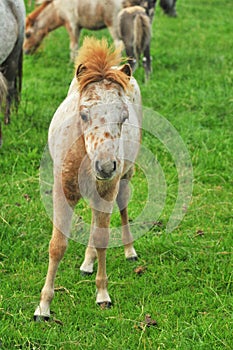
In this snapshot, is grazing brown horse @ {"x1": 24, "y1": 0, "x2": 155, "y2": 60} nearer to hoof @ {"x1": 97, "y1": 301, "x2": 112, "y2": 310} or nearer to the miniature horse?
the miniature horse

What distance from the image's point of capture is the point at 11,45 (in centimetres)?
699

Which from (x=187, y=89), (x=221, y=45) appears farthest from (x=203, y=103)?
(x=221, y=45)

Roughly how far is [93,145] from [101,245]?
865mm

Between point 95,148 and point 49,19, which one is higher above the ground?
point 95,148

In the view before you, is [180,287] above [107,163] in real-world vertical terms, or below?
below

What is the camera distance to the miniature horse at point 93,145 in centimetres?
346

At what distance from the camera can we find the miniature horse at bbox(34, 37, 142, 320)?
11.4 feet

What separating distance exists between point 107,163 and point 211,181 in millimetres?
3067

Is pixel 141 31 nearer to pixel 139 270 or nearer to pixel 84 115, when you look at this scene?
pixel 139 270

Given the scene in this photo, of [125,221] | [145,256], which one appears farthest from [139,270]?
[125,221]

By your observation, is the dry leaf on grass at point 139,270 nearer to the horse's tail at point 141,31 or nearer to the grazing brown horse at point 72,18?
the horse's tail at point 141,31

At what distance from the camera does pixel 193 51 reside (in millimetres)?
11008

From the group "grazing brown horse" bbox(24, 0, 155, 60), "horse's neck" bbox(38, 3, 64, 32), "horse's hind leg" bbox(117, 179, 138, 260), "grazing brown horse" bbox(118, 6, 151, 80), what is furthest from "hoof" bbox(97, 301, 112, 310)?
"horse's neck" bbox(38, 3, 64, 32)

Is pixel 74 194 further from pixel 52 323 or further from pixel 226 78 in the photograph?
pixel 226 78
